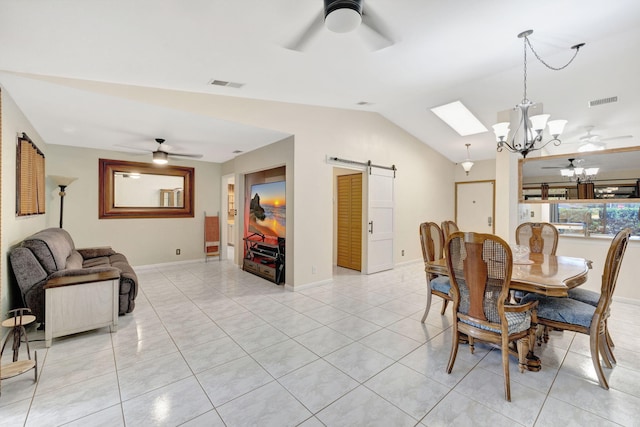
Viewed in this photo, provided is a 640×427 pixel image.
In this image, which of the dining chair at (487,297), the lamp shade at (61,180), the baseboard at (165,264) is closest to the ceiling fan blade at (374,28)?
the dining chair at (487,297)

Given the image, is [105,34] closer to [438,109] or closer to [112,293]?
[112,293]

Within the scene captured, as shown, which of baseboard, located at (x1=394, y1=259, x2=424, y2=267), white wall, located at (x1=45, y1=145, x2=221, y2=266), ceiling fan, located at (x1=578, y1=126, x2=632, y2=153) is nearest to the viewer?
white wall, located at (x1=45, y1=145, x2=221, y2=266)

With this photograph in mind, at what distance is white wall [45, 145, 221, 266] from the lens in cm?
510

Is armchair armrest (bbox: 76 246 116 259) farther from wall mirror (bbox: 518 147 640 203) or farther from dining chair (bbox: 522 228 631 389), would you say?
wall mirror (bbox: 518 147 640 203)

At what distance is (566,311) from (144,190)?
6798 millimetres

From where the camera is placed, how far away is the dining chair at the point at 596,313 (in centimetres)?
210

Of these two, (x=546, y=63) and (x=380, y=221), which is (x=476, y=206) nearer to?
(x=380, y=221)

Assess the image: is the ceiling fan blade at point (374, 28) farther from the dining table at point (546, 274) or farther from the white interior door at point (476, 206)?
the white interior door at point (476, 206)

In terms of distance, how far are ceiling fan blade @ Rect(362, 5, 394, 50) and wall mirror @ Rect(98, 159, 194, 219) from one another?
217 inches

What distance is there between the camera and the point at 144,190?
592 cm

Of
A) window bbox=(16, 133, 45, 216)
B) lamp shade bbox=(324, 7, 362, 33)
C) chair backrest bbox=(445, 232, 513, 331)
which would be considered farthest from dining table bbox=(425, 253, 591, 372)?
window bbox=(16, 133, 45, 216)

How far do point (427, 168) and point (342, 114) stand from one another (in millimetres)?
2990

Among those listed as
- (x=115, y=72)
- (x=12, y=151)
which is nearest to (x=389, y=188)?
(x=115, y=72)

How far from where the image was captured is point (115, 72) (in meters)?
2.65
